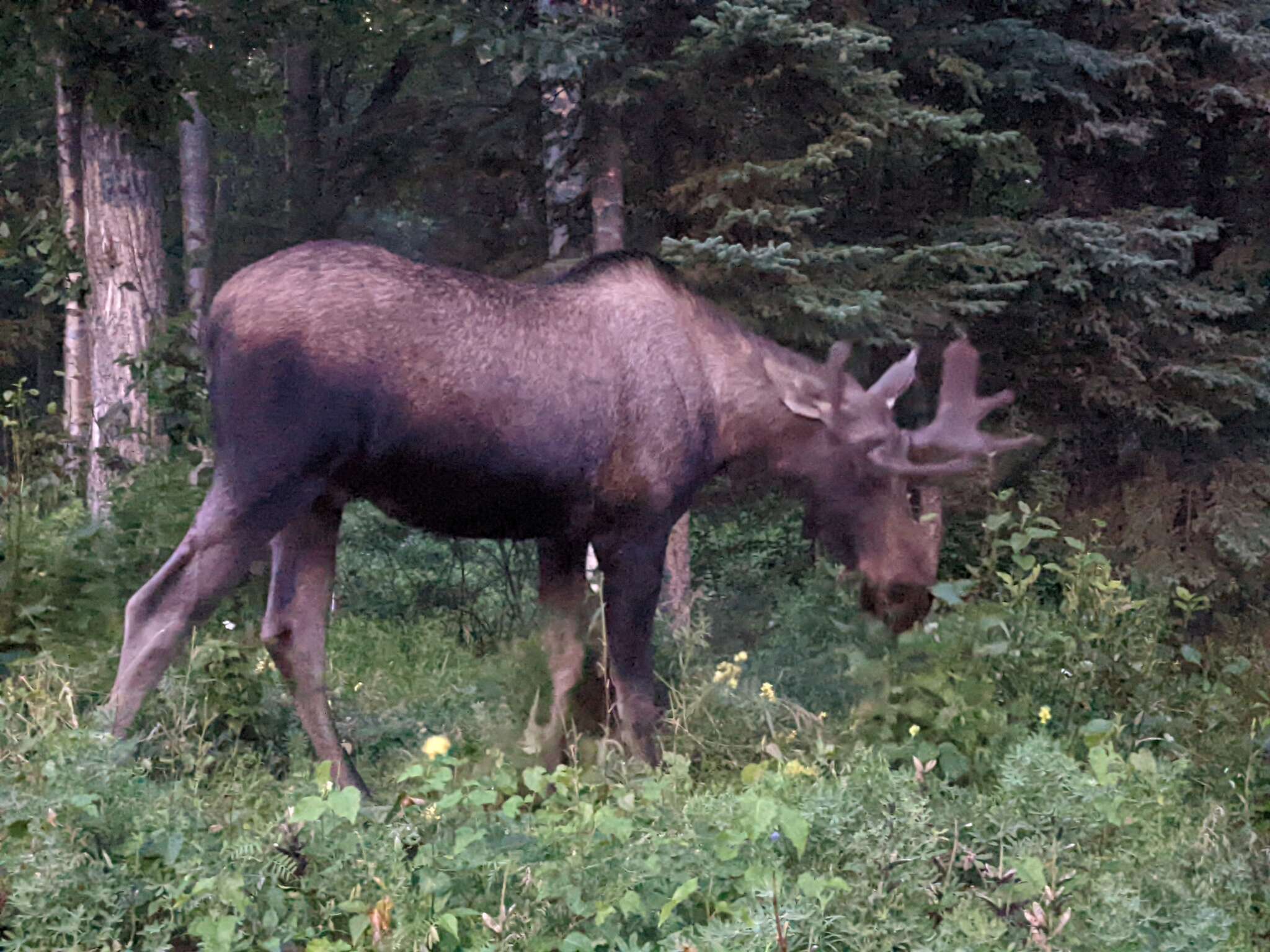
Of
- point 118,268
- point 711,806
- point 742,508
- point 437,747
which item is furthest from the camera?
point 742,508

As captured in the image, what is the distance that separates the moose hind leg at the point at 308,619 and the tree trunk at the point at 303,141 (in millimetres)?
4445

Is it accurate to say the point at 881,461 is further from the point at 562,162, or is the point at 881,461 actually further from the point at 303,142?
the point at 303,142

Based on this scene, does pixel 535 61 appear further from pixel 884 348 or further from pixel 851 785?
pixel 851 785

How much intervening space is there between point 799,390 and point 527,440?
1.41 metres

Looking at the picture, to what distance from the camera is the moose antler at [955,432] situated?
6539 mm

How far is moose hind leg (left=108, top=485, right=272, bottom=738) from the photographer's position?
530 centimetres

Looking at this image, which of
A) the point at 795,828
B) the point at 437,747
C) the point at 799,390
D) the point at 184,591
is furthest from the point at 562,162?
the point at 795,828

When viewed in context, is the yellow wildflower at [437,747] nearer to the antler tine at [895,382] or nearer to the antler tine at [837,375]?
the antler tine at [837,375]

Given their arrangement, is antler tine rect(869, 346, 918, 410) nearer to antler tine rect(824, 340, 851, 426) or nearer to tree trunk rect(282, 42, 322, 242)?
antler tine rect(824, 340, 851, 426)

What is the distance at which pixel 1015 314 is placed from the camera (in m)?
10.5

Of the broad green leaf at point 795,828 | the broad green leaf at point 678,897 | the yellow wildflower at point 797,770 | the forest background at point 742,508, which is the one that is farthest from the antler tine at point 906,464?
the broad green leaf at point 678,897

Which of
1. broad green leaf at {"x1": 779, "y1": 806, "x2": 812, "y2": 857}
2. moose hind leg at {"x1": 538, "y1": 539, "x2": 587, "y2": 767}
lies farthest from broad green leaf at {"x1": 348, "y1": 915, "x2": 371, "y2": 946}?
moose hind leg at {"x1": 538, "y1": 539, "x2": 587, "y2": 767}

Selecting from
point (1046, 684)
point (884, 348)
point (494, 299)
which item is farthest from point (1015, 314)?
point (494, 299)

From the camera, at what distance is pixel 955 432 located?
6664mm
